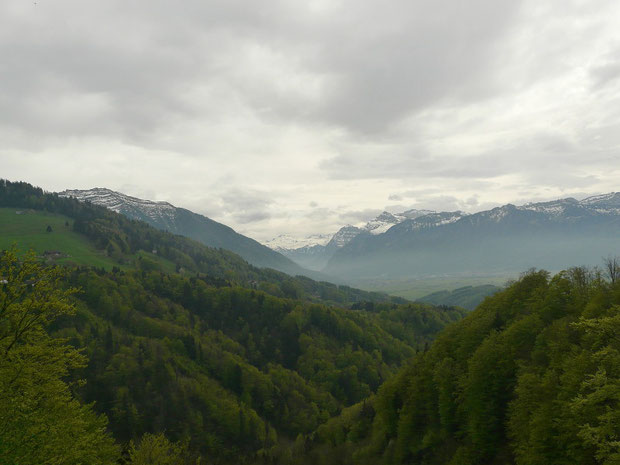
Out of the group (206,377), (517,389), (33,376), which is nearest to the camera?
(33,376)

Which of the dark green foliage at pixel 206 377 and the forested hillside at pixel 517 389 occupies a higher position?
the forested hillside at pixel 517 389

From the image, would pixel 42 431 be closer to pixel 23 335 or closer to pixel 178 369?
pixel 23 335

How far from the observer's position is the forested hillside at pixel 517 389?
3075 cm

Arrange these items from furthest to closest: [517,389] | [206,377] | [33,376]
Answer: [206,377]
[517,389]
[33,376]

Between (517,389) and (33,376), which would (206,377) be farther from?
(33,376)

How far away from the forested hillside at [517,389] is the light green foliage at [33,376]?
119 feet

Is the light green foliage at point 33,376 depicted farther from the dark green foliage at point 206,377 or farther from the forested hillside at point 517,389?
the dark green foliage at point 206,377

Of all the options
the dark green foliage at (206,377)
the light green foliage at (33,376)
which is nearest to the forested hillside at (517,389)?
the light green foliage at (33,376)

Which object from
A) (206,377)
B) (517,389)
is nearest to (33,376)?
(517,389)

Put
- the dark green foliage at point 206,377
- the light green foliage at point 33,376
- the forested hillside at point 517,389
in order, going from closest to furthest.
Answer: the light green foliage at point 33,376
the forested hillside at point 517,389
the dark green foliage at point 206,377

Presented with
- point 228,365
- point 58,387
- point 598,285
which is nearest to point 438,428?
point 598,285

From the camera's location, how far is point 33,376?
26.8 m

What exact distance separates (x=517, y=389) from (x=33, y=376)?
49.6m

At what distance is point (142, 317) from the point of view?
186 meters
